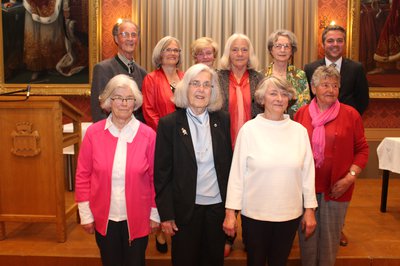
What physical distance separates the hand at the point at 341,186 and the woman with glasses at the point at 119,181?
1.19 metres

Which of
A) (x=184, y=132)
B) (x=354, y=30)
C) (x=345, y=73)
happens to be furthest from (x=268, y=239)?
(x=354, y=30)

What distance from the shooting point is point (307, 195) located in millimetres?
2451

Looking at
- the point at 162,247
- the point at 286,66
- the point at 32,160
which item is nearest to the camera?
the point at 286,66

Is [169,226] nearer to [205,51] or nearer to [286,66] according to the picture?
[286,66]

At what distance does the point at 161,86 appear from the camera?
129 inches

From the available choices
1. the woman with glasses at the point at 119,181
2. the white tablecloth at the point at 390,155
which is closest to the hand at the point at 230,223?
the woman with glasses at the point at 119,181

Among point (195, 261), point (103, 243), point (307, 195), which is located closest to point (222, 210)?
point (195, 261)

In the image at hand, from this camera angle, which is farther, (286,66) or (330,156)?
(286,66)

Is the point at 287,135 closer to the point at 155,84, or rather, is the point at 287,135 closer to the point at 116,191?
the point at 116,191

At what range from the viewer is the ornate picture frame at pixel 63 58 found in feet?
21.2

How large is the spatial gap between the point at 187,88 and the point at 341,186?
3.95 ft

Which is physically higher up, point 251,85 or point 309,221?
point 251,85

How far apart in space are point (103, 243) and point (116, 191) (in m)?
0.32

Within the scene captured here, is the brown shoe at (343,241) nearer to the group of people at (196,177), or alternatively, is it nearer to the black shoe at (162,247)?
the group of people at (196,177)
